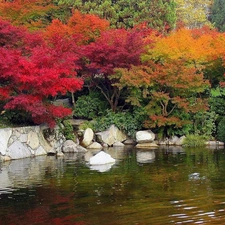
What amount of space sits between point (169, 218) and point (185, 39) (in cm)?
1338

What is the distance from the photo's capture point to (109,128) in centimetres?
2061

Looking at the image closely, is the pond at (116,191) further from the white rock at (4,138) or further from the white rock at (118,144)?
the white rock at (118,144)

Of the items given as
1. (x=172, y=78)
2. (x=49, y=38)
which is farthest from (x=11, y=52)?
(x=172, y=78)

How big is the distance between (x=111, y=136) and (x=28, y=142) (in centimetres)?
455

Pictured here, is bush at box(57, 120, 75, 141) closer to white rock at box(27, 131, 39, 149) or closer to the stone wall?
the stone wall

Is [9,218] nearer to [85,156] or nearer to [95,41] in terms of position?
[85,156]

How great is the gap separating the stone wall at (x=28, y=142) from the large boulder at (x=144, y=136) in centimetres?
353

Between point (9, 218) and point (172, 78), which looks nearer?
point (9, 218)

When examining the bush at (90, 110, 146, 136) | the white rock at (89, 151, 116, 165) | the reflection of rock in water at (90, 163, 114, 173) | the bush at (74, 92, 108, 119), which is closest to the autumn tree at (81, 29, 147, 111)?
the bush at (90, 110, 146, 136)

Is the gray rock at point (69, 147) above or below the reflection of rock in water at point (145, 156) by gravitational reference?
above

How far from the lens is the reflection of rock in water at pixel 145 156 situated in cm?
1551

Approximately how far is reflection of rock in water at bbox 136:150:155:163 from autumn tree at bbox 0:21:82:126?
10.8 ft

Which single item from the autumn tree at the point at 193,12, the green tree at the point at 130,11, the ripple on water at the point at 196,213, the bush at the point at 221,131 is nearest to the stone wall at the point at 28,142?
the bush at the point at 221,131

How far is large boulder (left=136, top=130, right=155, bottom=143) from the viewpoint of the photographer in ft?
66.1
